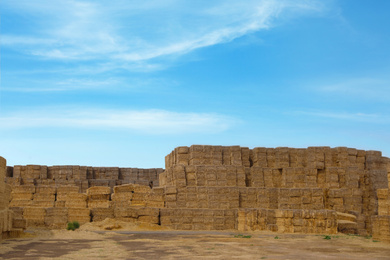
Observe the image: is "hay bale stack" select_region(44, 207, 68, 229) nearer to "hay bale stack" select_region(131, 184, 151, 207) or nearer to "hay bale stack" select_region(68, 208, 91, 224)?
"hay bale stack" select_region(68, 208, 91, 224)

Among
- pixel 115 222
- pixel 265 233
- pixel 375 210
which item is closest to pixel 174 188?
pixel 115 222

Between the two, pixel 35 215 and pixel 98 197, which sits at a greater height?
pixel 98 197

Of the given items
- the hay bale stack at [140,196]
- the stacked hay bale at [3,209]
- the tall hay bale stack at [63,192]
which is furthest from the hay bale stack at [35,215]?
the stacked hay bale at [3,209]

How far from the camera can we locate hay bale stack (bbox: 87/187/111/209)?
30812 millimetres

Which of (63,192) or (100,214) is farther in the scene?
(63,192)

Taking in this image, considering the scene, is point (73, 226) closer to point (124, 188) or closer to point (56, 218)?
point (56, 218)

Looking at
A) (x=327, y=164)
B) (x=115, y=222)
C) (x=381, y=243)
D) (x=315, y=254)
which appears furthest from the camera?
(x=327, y=164)

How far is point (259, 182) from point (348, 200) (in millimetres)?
6099

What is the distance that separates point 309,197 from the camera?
31969 mm

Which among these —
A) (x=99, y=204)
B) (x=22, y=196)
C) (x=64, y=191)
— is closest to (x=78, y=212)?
(x=99, y=204)

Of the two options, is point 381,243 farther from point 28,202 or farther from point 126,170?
point 126,170

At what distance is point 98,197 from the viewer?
31172mm

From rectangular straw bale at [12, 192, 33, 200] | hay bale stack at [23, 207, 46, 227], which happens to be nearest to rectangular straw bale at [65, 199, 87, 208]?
hay bale stack at [23, 207, 46, 227]

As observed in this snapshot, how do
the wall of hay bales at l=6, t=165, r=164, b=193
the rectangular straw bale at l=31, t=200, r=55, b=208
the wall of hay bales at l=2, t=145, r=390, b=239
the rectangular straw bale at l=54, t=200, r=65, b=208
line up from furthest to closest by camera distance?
the wall of hay bales at l=6, t=165, r=164, b=193 < the rectangular straw bale at l=31, t=200, r=55, b=208 < the rectangular straw bale at l=54, t=200, r=65, b=208 < the wall of hay bales at l=2, t=145, r=390, b=239
